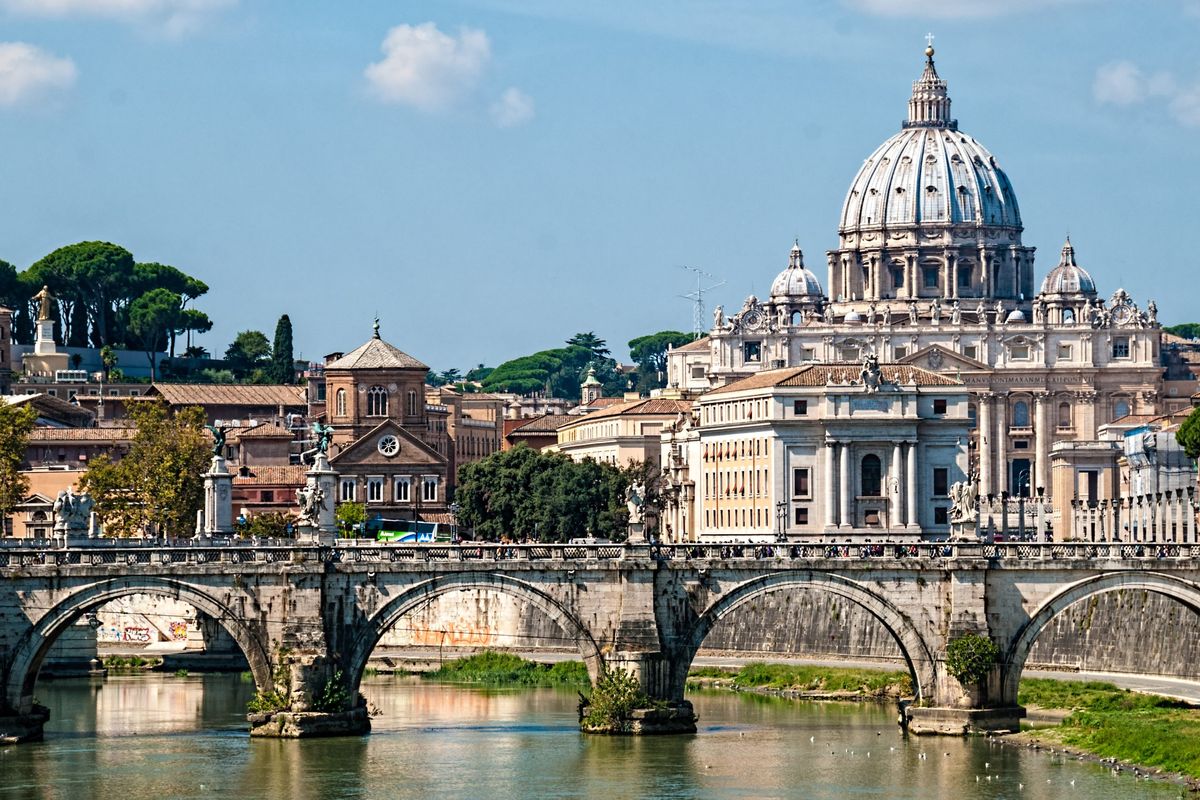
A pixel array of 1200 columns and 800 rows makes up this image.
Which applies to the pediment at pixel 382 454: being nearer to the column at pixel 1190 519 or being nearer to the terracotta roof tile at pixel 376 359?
the terracotta roof tile at pixel 376 359

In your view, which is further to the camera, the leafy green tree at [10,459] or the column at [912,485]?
the column at [912,485]

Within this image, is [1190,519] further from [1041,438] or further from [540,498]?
[1041,438]

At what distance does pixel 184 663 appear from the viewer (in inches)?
4294

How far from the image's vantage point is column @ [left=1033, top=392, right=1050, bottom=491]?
183 metres

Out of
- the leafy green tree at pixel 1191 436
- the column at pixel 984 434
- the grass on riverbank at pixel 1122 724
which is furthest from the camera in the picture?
the column at pixel 984 434

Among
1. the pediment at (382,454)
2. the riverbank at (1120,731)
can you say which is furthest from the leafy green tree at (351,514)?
the riverbank at (1120,731)

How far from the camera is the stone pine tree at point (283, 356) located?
186000 mm

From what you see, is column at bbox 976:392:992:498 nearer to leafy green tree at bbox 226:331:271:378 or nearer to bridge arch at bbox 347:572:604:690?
leafy green tree at bbox 226:331:271:378

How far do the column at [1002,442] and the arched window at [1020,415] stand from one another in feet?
4.05

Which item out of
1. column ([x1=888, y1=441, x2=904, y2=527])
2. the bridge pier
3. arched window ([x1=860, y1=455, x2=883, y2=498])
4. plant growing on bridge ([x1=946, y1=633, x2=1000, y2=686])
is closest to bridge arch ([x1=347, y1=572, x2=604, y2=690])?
the bridge pier

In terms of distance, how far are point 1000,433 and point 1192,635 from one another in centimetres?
9842

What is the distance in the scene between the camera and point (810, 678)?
316 ft

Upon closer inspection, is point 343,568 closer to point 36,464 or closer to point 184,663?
point 184,663

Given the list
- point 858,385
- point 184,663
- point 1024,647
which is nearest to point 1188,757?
point 1024,647
